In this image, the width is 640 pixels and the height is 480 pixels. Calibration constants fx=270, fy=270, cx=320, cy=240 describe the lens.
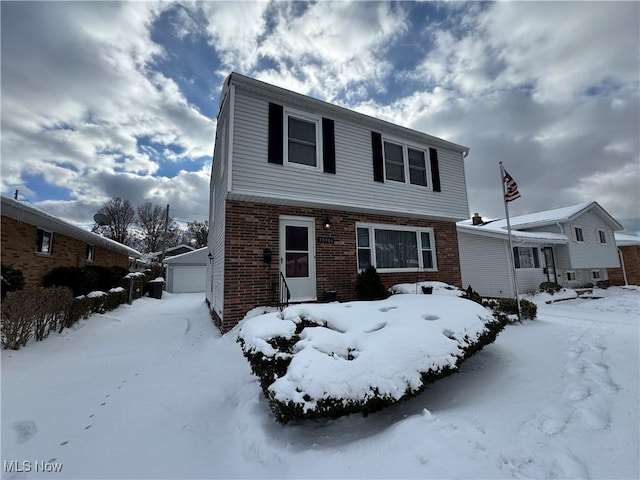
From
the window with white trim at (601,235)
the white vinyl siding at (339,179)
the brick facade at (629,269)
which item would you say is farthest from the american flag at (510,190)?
the brick facade at (629,269)

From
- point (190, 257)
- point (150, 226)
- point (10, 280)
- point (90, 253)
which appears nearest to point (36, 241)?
point (10, 280)

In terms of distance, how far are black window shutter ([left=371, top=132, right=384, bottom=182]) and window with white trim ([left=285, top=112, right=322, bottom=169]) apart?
1.83m

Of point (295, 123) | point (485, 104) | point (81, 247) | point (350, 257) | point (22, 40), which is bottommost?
point (350, 257)

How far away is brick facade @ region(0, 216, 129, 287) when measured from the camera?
7820 millimetres

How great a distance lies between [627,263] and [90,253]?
36.2 meters

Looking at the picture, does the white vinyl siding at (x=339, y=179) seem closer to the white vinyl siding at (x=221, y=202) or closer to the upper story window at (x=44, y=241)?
the white vinyl siding at (x=221, y=202)

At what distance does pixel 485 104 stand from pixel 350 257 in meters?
9.33

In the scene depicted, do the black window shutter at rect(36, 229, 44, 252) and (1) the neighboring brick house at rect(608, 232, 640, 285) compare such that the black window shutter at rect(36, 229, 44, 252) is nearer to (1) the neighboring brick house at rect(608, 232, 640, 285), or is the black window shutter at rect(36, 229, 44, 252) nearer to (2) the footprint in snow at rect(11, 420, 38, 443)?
(2) the footprint in snow at rect(11, 420, 38, 443)

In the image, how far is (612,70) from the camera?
7.92 metres

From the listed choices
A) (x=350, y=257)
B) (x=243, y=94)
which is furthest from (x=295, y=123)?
(x=350, y=257)

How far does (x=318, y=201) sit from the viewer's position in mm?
6988

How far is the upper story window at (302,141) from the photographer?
7066 millimetres

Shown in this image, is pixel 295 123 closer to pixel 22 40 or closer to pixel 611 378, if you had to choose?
pixel 22 40

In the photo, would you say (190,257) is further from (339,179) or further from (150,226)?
(339,179)
